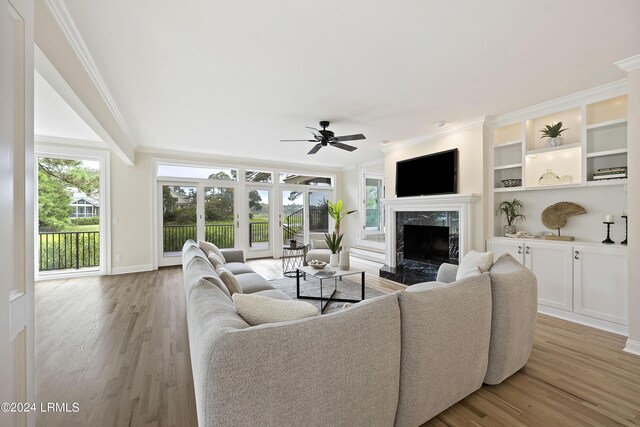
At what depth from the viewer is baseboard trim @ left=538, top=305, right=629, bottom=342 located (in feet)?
9.15

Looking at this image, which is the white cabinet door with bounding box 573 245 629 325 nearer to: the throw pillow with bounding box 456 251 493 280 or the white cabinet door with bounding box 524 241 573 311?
the white cabinet door with bounding box 524 241 573 311

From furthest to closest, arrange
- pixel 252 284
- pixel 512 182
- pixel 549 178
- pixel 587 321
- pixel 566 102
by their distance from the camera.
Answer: pixel 512 182 < pixel 549 178 < pixel 566 102 < pixel 587 321 < pixel 252 284

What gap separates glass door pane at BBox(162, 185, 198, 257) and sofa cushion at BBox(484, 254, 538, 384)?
5.89 metres

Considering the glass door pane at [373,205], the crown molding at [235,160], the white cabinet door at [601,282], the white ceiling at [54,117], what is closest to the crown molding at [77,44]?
the white ceiling at [54,117]

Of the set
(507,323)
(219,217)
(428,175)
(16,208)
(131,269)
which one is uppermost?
(428,175)

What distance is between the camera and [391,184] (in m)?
5.46

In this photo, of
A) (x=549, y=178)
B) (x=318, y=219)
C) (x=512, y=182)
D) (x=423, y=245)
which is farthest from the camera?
(x=318, y=219)

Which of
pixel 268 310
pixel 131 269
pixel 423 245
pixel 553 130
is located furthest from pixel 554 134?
pixel 131 269

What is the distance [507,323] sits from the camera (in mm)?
1864

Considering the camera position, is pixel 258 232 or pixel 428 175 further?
pixel 258 232

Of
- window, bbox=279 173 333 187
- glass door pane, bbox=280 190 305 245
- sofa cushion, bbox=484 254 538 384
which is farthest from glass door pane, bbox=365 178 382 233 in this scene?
sofa cushion, bbox=484 254 538 384

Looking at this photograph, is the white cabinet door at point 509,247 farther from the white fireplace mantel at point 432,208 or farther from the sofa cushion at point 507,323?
the sofa cushion at point 507,323

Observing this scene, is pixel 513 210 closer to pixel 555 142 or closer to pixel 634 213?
pixel 555 142

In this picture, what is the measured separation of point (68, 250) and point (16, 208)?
547 cm
